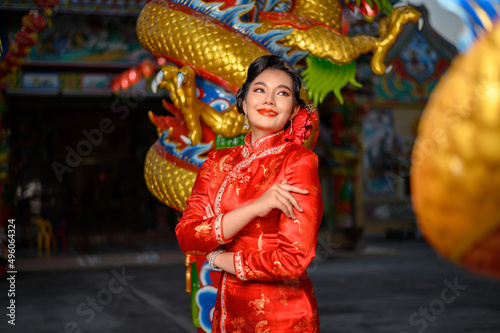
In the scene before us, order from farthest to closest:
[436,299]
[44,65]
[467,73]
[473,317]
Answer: [44,65] < [436,299] < [473,317] < [467,73]

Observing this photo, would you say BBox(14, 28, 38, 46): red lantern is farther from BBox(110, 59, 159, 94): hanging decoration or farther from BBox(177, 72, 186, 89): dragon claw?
BBox(110, 59, 159, 94): hanging decoration

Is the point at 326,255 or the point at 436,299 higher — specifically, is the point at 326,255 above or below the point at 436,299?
below

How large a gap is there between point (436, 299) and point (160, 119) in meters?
4.48

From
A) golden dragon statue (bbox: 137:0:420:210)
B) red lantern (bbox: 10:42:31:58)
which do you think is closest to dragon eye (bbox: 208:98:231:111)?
golden dragon statue (bbox: 137:0:420:210)

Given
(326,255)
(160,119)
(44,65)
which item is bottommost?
(326,255)

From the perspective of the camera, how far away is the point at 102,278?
26.7 feet

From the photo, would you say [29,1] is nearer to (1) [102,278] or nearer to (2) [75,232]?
(1) [102,278]

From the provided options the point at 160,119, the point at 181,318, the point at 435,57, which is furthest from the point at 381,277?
the point at 435,57

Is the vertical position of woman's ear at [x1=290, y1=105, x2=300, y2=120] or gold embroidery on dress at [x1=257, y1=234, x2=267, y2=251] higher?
woman's ear at [x1=290, y1=105, x2=300, y2=120]

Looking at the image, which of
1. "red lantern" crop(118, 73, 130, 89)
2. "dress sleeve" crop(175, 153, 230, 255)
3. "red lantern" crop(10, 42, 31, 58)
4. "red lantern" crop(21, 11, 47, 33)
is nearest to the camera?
"dress sleeve" crop(175, 153, 230, 255)

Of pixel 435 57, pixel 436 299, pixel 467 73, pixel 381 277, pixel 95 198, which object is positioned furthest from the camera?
pixel 95 198

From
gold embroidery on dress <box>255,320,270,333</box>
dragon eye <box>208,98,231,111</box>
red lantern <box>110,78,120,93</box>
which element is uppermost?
dragon eye <box>208,98,231,111</box>

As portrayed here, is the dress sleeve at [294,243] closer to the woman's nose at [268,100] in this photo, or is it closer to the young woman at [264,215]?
the young woman at [264,215]

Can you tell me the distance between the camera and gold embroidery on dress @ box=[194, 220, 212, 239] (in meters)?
1.33
